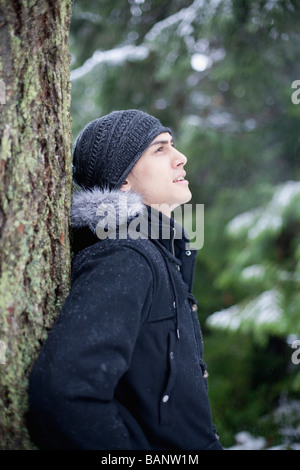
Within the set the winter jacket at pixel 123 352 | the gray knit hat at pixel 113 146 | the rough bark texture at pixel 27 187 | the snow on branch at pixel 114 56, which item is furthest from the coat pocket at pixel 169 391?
the snow on branch at pixel 114 56

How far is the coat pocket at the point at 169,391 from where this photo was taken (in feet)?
5.37

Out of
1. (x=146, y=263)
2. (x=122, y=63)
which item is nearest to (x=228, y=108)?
(x=122, y=63)

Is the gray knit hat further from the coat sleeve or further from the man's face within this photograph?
the coat sleeve

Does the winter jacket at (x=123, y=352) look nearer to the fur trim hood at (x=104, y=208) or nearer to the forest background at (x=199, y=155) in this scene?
the fur trim hood at (x=104, y=208)

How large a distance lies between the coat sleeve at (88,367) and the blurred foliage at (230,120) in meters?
2.76

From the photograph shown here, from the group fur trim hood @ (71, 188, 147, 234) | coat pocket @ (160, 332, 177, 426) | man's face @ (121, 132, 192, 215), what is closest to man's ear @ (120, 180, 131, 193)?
man's face @ (121, 132, 192, 215)

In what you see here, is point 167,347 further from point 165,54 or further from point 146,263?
point 165,54

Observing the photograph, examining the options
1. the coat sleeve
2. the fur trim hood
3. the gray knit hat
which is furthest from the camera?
the gray knit hat

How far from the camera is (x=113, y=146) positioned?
202cm

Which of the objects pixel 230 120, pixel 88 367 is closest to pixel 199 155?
pixel 230 120

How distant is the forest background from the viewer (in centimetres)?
155

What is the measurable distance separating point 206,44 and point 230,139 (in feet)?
4.12

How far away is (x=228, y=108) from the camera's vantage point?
651cm

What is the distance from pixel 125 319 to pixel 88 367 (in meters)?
0.20
